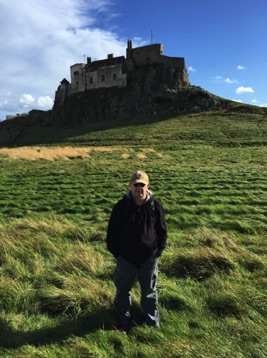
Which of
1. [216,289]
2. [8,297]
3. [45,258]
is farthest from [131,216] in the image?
[45,258]

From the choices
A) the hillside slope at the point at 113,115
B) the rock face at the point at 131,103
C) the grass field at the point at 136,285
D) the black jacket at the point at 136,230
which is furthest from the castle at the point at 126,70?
the black jacket at the point at 136,230

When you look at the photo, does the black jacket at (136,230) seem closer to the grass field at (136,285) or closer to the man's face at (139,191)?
the man's face at (139,191)

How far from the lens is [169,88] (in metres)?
84.9

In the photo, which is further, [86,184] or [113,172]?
[113,172]

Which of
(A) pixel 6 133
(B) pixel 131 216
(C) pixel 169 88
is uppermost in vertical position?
(C) pixel 169 88

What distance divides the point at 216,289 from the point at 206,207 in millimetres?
6856

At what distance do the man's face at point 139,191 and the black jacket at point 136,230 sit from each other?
0.36 ft

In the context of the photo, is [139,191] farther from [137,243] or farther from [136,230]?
[137,243]

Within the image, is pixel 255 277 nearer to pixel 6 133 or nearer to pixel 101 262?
pixel 101 262

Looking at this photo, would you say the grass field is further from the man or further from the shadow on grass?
the man

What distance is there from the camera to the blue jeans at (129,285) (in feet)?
16.0

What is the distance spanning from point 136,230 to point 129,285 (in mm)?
856

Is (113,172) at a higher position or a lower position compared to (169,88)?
lower

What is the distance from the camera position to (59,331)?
4.64m
